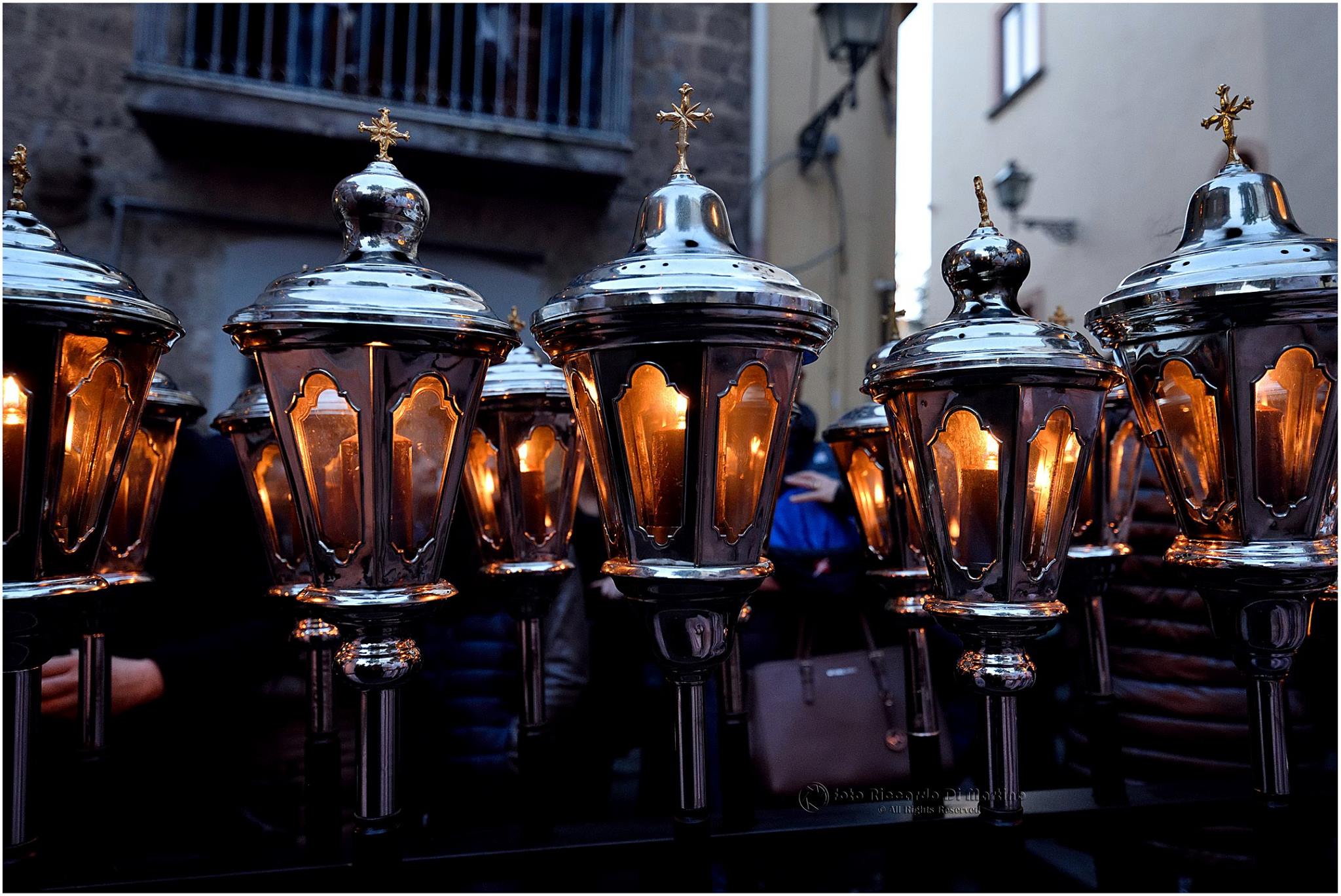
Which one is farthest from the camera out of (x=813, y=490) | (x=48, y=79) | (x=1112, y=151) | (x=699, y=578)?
(x=48, y=79)

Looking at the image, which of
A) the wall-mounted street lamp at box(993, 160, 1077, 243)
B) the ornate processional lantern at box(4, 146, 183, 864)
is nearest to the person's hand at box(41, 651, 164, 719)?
the ornate processional lantern at box(4, 146, 183, 864)

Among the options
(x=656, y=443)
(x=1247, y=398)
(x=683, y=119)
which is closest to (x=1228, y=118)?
(x=1247, y=398)

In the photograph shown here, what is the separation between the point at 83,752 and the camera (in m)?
0.97

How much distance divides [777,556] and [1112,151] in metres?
3.22

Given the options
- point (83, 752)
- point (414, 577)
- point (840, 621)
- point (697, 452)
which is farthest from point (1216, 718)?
point (83, 752)

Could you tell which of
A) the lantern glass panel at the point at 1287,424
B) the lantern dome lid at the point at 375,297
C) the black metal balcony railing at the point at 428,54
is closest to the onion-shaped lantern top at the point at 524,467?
the lantern dome lid at the point at 375,297

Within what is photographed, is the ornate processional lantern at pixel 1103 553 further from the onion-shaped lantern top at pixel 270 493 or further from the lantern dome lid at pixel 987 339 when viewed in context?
the onion-shaped lantern top at pixel 270 493

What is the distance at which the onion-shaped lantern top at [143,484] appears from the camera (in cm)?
100

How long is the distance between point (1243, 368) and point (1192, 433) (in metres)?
0.07

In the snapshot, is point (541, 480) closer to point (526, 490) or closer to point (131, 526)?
point (526, 490)

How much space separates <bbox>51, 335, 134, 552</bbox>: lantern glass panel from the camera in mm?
721

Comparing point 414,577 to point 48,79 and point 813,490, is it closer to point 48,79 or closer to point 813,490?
point 813,490

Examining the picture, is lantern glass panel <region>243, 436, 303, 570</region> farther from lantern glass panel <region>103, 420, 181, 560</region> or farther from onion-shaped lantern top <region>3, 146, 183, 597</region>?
onion-shaped lantern top <region>3, 146, 183, 597</region>

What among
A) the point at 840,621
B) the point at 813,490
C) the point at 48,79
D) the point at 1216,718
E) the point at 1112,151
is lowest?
the point at 1216,718
